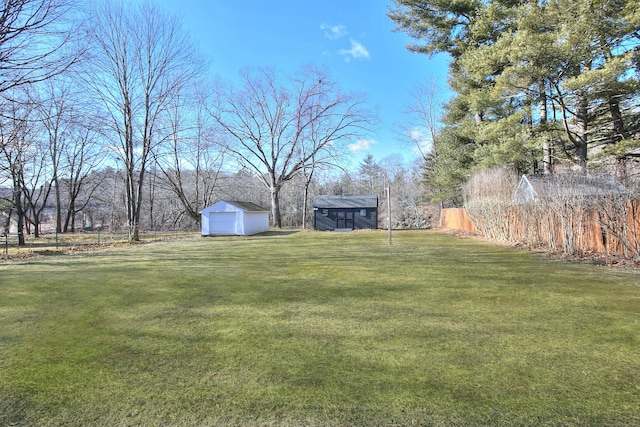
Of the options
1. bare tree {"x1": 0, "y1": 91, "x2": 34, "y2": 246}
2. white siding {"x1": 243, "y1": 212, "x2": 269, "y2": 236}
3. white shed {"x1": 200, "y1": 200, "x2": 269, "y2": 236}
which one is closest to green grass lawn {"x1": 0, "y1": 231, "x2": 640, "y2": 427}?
bare tree {"x1": 0, "y1": 91, "x2": 34, "y2": 246}

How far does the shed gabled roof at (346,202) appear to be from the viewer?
28156 mm

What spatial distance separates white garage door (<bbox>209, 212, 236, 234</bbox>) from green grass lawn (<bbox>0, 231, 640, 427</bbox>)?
15485 mm

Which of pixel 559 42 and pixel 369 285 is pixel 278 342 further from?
pixel 559 42

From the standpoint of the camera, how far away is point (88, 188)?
34.6 metres

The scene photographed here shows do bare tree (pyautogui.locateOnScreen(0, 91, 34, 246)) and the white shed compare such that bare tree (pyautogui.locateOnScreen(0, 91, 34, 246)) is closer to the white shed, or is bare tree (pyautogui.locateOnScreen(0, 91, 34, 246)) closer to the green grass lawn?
the green grass lawn

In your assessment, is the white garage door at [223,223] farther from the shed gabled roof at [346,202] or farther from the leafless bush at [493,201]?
the leafless bush at [493,201]

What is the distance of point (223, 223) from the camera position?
21547mm

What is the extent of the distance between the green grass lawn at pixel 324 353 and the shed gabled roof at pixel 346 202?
72.8ft

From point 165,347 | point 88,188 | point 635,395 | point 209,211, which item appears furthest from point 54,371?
point 88,188

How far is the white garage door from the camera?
21484 mm

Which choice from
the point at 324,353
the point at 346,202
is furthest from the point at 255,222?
the point at 324,353

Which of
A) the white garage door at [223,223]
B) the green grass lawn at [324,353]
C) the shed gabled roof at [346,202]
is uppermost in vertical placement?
the shed gabled roof at [346,202]

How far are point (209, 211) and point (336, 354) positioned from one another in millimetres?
20009

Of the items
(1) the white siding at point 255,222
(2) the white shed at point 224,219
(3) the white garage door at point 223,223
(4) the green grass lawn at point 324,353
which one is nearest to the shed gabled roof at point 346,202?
(1) the white siding at point 255,222
